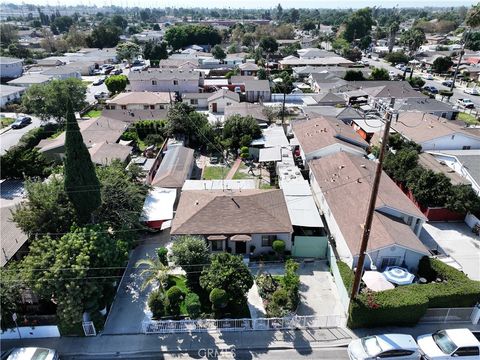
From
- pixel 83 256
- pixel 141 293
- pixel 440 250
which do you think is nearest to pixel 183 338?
pixel 141 293

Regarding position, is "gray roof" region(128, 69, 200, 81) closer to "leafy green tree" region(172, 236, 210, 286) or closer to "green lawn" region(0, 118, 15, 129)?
"green lawn" region(0, 118, 15, 129)

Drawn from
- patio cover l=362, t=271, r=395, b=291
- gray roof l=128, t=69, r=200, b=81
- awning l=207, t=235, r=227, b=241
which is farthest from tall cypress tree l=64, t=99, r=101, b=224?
gray roof l=128, t=69, r=200, b=81

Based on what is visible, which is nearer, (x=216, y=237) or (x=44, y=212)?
(x=44, y=212)

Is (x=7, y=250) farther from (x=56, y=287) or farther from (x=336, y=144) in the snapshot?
(x=336, y=144)

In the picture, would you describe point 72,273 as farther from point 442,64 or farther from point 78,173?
point 442,64

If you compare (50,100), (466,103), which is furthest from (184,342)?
(466,103)

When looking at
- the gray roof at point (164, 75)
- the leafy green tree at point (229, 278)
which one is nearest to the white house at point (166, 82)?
the gray roof at point (164, 75)
